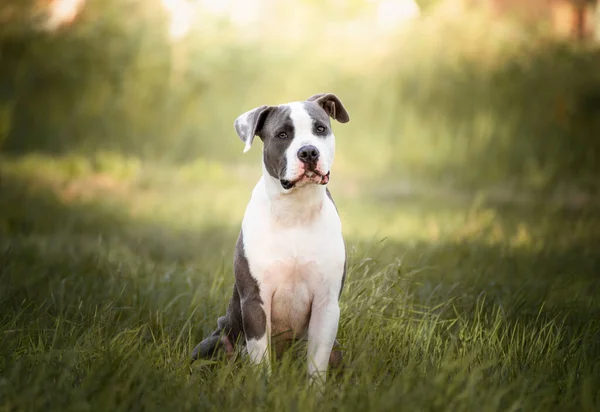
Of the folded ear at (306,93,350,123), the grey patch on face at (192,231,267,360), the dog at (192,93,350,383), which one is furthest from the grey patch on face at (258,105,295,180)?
the grey patch on face at (192,231,267,360)

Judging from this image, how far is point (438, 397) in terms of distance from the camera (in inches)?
118

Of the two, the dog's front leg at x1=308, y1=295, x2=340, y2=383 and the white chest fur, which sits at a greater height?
the white chest fur

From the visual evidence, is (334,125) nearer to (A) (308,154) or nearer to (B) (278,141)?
(B) (278,141)

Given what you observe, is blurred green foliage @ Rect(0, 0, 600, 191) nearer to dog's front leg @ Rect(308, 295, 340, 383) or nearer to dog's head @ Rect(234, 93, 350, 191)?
dog's head @ Rect(234, 93, 350, 191)

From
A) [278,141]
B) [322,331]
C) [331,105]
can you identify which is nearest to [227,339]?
[322,331]

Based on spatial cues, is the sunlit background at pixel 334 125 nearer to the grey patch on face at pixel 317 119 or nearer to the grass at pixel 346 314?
the grass at pixel 346 314

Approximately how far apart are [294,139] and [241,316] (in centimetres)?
96

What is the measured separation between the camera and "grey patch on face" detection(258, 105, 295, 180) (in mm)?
3531

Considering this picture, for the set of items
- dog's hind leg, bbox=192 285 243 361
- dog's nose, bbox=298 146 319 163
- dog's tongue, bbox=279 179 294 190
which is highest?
dog's nose, bbox=298 146 319 163

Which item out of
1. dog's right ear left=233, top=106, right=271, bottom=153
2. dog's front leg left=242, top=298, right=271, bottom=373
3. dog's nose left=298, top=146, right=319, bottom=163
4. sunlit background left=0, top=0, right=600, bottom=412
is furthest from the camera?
sunlit background left=0, top=0, right=600, bottom=412

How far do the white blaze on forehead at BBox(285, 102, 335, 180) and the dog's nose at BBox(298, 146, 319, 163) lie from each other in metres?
0.02

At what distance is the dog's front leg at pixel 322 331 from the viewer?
353cm

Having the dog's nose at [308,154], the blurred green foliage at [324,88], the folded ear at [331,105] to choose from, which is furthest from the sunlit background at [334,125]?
the dog's nose at [308,154]

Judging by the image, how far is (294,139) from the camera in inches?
139
